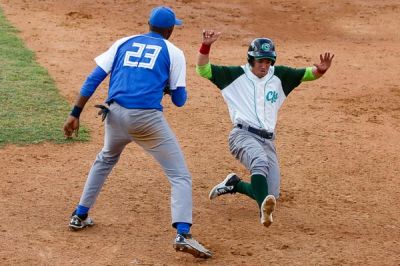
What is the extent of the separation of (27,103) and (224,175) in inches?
141

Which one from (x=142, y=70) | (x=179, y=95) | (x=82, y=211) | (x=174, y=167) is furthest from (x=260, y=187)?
(x=82, y=211)

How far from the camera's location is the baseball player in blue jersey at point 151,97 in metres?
6.98

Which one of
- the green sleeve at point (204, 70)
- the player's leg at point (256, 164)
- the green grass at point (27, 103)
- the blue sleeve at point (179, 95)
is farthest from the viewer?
the green grass at point (27, 103)

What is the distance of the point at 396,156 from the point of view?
33.3ft

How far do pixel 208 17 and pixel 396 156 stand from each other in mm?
8486

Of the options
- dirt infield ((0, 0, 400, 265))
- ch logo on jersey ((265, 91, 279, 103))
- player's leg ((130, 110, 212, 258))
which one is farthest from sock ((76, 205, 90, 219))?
ch logo on jersey ((265, 91, 279, 103))

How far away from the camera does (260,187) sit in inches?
293

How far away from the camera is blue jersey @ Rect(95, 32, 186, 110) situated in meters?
6.98

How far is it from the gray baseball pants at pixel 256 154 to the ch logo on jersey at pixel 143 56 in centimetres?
130

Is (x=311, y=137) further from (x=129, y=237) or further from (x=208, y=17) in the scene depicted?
(x=208, y=17)

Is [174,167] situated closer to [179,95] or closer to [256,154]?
[179,95]

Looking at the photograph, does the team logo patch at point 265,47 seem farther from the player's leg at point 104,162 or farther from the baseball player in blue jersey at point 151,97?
the player's leg at point 104,162

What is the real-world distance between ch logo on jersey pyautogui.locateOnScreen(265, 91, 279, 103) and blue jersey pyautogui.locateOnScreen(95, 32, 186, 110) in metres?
1.17

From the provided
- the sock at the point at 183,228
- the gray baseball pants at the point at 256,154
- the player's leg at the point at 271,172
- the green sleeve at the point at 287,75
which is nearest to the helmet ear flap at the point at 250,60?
the green sleeve at the point at 287,75
